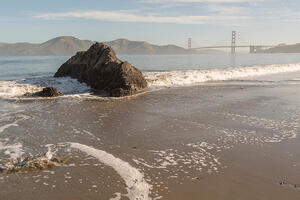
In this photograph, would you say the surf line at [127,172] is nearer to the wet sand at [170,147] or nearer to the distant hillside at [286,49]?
the wet sand at [170,147]

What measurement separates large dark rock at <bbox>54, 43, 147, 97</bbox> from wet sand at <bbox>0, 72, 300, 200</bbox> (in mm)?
2797

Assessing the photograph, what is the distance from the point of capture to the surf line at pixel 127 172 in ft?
13.7

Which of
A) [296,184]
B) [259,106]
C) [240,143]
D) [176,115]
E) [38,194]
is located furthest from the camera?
[259,106]

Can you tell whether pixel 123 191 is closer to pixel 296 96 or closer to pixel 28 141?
pixel 28 141

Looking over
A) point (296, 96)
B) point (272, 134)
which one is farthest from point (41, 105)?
point (296, 96)

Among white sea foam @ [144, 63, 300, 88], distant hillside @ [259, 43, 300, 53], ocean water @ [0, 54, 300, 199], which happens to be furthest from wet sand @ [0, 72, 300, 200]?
distant hillside @ [259, 43, 300, 53]

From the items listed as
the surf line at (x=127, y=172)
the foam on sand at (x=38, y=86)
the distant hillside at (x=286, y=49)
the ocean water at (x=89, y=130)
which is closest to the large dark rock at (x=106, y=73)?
the foam on sand at (x=38, y=86)

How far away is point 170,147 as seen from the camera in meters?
6.16

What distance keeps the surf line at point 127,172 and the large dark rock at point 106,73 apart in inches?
291

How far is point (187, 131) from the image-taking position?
736 centimetres

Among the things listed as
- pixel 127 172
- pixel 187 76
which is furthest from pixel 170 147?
pixel 187 76

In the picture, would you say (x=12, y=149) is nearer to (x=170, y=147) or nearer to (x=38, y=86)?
(x=170, y=147)

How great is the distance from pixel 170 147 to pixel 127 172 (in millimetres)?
1520

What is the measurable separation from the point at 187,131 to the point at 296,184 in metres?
3.25
